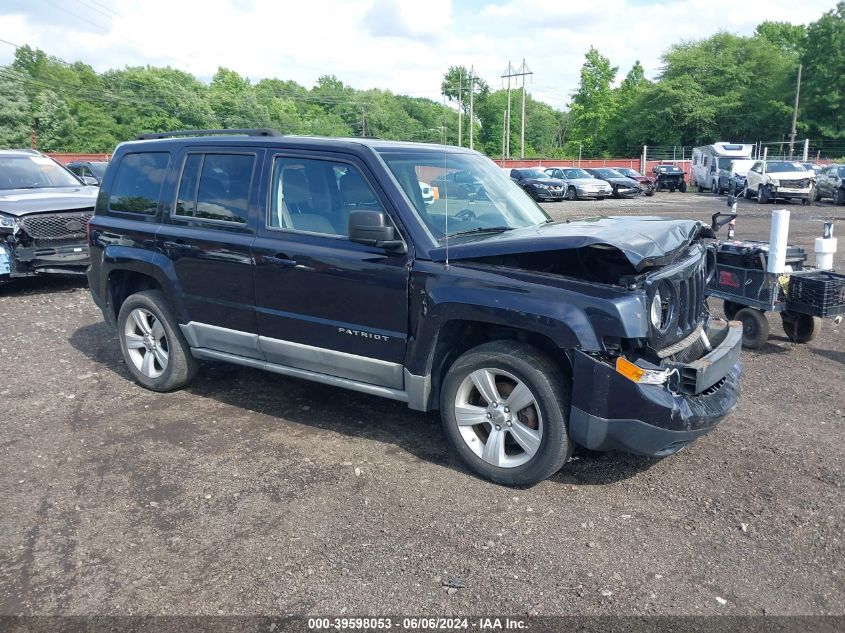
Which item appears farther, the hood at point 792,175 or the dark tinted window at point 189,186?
the hood at point 792,175

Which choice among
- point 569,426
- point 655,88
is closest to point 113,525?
point 569,426

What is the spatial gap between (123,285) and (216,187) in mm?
1549

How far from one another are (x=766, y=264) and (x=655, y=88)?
65472mm

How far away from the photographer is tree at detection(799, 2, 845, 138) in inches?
2160

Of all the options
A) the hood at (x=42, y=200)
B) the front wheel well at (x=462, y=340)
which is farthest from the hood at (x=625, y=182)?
the front wheel well at (x=462, y=340)

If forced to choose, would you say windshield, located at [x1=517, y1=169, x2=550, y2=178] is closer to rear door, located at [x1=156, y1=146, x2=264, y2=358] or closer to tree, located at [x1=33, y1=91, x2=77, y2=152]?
rear door, located at [x1=156, y1=146, x2=264, y2=358]

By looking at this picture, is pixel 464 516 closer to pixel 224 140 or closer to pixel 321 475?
pixel 321 475

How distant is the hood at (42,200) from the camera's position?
9.62m

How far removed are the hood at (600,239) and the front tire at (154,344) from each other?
8.44 feet

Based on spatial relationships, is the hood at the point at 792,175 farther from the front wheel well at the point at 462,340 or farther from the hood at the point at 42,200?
the front wheel well at the point at 462,340

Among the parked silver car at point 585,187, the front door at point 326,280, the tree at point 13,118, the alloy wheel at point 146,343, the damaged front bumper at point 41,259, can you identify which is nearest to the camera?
the front door at point 326,280

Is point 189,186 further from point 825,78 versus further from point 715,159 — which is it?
point 825,78

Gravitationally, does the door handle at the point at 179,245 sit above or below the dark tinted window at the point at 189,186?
below

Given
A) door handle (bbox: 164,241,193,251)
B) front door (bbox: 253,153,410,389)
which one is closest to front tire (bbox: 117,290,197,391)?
door handle (bbox: 164,241,193,251)
